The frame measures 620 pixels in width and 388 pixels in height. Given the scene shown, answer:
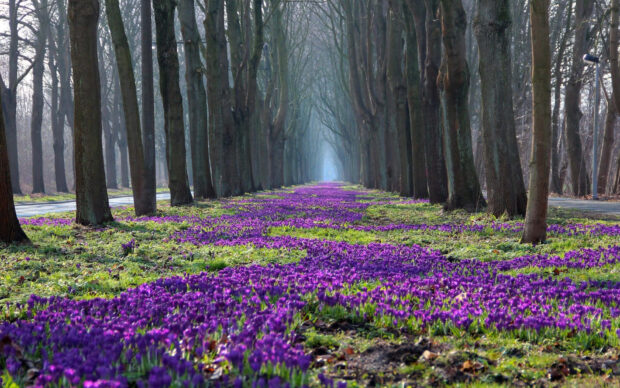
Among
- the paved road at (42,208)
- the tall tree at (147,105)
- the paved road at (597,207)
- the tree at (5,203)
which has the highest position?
the tall tree at (147,105)

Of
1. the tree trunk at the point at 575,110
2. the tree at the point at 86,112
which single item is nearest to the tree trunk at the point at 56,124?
the tree at the point at 86,112

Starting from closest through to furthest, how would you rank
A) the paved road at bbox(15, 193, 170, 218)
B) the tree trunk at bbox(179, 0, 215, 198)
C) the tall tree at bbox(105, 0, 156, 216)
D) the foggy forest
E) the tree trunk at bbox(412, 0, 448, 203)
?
1. the foggy forest
2. the tall tree at bbox(105, 0, 156, 216)
3. the tree trunk at bbox(412, 0, 448, 203)
4. the paved road at bbox(15, 193, 170, 218)
5. the tree trunk at bbox(179, 0, 215, 198)

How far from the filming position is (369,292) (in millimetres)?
5402

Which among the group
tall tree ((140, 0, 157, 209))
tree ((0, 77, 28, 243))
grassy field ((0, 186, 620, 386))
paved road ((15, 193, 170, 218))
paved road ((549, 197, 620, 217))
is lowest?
grassy field ((0, 186, 620, 386))

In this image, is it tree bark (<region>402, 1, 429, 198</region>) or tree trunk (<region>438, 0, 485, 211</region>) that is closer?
tree trunk (<region>438, 0, 485, 211</region>)

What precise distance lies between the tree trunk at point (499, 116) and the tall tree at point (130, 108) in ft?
31.0

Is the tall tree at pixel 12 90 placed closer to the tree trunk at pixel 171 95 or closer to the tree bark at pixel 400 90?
the tree trunk at pixel 171 95

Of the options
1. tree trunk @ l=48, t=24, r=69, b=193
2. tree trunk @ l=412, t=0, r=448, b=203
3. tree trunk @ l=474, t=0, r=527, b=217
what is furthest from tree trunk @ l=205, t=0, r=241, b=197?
tree trunk @ l=48, t=24, r=69, b=193

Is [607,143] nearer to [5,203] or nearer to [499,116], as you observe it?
[499,116]

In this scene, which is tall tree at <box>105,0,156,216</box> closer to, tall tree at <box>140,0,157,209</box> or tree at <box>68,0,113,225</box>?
tall tree at <box>140,0,157,209</box>

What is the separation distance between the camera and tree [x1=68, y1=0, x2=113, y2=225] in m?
11.7

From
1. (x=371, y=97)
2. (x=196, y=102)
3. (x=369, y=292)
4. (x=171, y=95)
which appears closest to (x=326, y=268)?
(x=369, y=292)

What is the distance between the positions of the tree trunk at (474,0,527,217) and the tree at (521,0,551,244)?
3.74 m

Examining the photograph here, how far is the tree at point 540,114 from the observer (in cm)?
867
